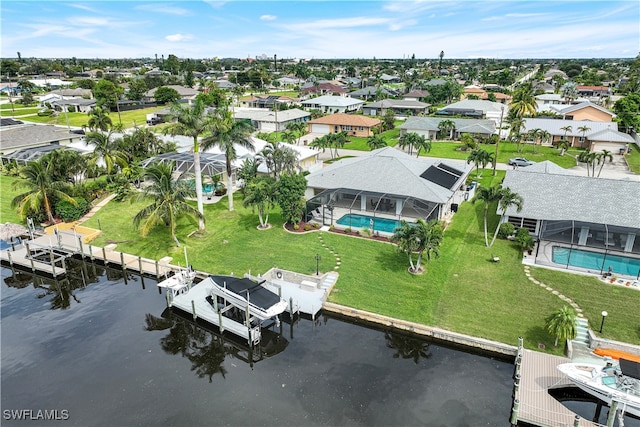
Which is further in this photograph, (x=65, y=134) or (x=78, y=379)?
(x=65, y=134)

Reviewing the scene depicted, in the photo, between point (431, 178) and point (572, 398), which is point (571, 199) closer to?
point (431, 178)

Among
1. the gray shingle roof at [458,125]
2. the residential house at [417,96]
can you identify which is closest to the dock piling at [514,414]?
the gray shingle roof at [458,125]

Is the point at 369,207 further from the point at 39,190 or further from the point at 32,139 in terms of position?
the point at 32,139

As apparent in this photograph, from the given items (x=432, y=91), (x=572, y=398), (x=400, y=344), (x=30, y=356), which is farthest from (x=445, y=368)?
(x=432, y=91)

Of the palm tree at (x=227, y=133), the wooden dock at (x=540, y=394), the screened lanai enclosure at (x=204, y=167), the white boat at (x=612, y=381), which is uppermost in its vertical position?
the palm tree at (x=227, y=133)

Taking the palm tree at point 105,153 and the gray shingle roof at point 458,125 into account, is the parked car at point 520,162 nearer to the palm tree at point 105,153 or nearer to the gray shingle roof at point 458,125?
the gray shingle roof at point 458,125

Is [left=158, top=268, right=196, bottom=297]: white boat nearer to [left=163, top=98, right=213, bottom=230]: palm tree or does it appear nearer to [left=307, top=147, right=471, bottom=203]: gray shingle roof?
[left=163, top=98, right=213, bottom=230]: palm tree
